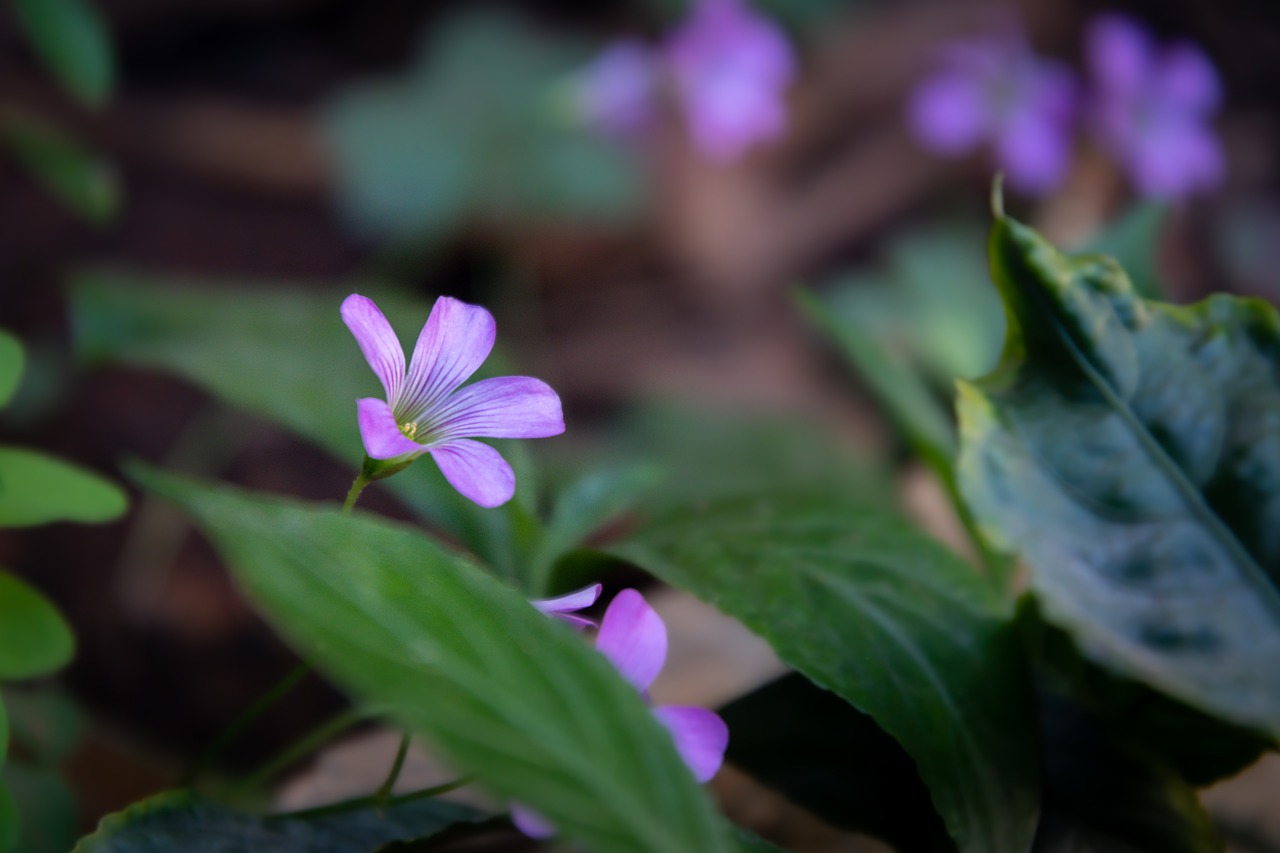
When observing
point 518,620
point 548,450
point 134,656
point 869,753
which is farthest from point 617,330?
point 518,620

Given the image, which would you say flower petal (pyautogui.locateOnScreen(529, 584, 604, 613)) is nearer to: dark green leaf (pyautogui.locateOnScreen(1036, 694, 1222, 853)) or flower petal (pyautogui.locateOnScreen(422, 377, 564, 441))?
flower petal (pyautogui.locateOnScreen(422, 377, 564, 441))

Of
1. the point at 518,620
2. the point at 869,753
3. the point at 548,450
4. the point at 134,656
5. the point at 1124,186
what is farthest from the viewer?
the point at 1124,186

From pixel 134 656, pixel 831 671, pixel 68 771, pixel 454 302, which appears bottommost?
pixel 134 656

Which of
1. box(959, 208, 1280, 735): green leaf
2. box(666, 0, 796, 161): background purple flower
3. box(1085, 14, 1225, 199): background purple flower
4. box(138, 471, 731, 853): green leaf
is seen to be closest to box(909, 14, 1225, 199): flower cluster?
box(1085, 14, 1225, 199): background purple flower

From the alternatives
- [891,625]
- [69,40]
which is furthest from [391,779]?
[69,40]

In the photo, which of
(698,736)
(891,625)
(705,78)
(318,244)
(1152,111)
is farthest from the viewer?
(318,244)

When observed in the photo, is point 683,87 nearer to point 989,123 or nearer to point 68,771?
point 989,123

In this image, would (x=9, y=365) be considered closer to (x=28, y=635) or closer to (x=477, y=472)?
(x=28, y=635)
